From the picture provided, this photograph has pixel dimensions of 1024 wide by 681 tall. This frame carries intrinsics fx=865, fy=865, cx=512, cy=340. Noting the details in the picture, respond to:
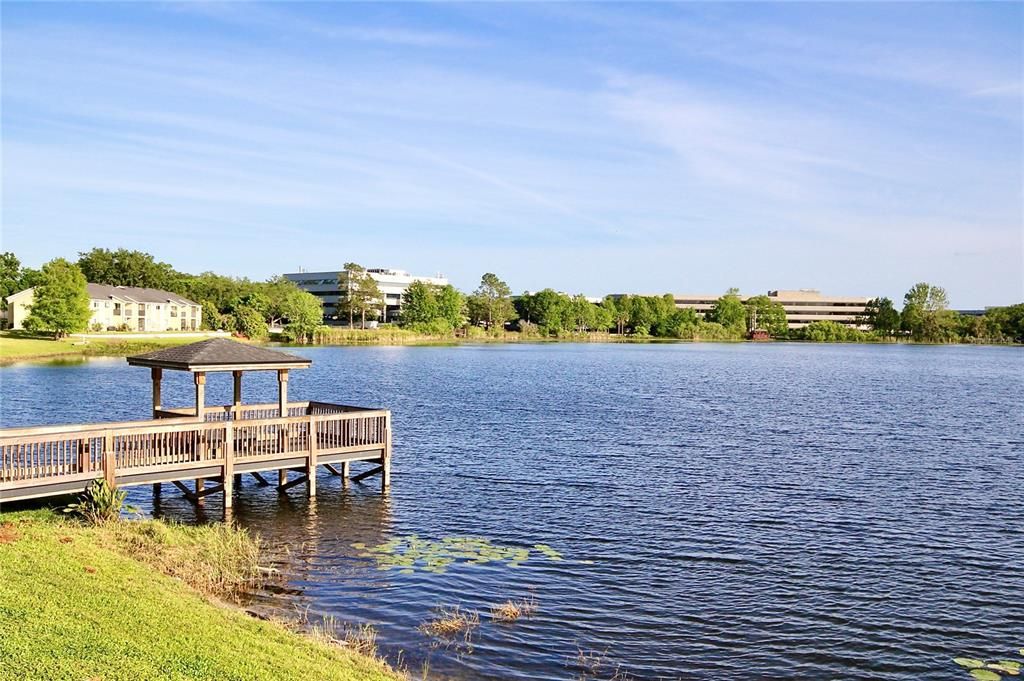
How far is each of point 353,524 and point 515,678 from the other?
34.8 ft

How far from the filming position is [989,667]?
1496 cm

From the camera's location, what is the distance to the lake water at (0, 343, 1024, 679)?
1583cm

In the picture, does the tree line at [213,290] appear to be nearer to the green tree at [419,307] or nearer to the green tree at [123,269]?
the green tree at [123,269]

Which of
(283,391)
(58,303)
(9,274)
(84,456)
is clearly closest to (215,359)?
(283,391)

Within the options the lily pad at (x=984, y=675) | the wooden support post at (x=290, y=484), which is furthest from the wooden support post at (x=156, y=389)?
the lily pad at (x=984, y=675)

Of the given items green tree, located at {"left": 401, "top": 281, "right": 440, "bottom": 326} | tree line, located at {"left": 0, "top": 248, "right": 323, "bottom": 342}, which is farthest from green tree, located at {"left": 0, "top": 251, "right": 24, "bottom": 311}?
green tree, located at {"left": 401, "top": 281, "right": 440, "bottom": 326}

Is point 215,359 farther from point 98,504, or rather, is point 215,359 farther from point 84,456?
point 98,504

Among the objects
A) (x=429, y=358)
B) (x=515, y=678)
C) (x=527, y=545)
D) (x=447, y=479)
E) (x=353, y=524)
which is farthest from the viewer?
(x=429, y=358)

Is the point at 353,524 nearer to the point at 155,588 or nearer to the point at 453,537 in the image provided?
the point at 453,537

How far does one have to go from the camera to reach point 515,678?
1410cm

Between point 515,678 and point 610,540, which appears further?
point 610,540

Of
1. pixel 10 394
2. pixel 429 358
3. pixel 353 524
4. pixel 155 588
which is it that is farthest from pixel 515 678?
pixel 429 358

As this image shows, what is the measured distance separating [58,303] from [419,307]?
8657 centimetres

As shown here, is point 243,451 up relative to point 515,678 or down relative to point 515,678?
up
